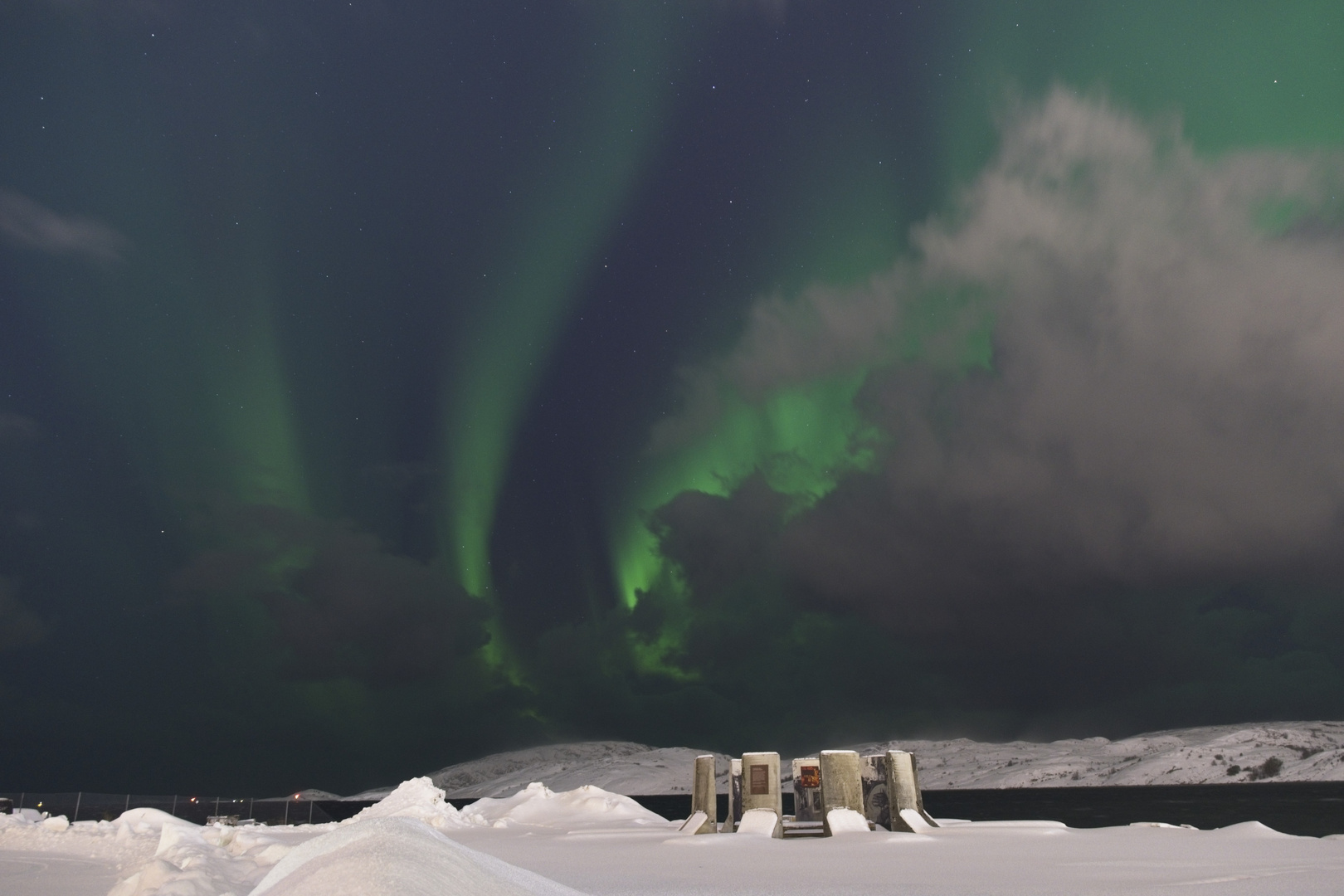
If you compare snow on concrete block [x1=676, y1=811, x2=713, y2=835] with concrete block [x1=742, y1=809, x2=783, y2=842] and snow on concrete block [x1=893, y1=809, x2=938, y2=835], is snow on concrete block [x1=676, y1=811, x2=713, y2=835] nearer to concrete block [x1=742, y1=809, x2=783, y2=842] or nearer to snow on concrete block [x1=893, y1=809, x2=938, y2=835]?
concrete block [x1=742, y1=809, x2=783, y2=842]

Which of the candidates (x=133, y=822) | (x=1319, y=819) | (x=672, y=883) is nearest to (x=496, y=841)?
(x=133, y=822)

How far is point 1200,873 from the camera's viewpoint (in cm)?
1459

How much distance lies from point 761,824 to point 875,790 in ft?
14.1

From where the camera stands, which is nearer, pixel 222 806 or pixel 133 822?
pixel 133 822

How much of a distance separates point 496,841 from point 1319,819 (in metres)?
111

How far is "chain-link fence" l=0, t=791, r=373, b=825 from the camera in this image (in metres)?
36.7

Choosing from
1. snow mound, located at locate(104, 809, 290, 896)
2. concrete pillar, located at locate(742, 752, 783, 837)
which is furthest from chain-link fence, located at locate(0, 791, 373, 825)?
concrete pillar, located at locate(742, 752, 783, 837)

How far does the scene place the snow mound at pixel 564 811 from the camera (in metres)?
33.5

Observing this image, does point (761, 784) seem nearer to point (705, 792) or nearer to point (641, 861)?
point (705, 792)

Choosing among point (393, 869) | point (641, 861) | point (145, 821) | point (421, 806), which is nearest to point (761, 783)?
point (641, 861)

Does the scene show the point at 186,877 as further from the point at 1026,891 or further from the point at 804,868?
the point at 1026,891

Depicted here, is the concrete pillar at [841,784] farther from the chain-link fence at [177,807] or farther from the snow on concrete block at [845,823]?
the chain-link fence at [177,807]

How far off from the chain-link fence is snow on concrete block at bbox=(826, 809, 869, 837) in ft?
85.2

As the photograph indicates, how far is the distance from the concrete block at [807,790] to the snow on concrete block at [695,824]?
3372 millimetres
